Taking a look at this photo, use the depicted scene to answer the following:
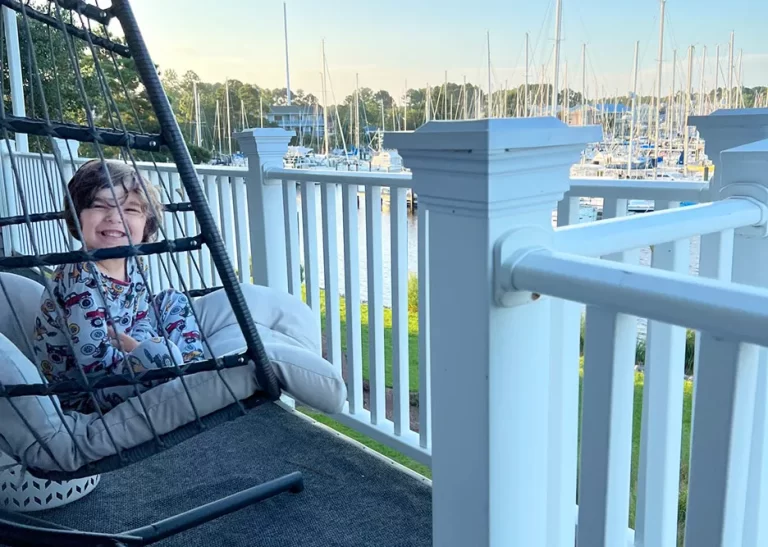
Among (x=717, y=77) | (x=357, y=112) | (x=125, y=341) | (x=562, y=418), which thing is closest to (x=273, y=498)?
(x=125, y=341)

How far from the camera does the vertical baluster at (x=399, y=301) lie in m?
2.19

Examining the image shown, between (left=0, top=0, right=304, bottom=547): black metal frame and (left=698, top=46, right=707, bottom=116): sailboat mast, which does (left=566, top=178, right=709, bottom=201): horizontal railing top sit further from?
(left=698, top=46, right=707, bottom=116): sailboat mast

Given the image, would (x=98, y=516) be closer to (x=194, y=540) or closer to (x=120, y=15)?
(x=194, y=540)

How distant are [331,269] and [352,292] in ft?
0.51

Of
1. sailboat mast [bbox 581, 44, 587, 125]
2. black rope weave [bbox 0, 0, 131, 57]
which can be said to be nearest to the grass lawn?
black rope weave [bbox 0, 0, 131, 57]

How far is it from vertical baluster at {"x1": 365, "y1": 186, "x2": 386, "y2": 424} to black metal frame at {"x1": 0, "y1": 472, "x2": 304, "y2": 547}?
1.38ft

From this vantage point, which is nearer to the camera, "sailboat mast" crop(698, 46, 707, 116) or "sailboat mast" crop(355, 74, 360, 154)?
"sailboat mast" crop(698, 46, 707, 116)

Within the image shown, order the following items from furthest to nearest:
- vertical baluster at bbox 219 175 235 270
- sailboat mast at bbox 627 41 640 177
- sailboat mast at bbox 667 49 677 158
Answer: sailboat mast at bbox 627 41 640 177, sailboat mast at bbox 667 49 677 158, vertical baluster at bbox 219 175 235 270

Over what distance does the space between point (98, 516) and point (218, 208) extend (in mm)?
1575

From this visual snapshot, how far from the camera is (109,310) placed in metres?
1.43

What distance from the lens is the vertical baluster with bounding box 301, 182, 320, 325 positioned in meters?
2.61

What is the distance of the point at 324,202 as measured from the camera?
98.0 inches

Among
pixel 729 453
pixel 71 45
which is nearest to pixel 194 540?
pixel 71 45

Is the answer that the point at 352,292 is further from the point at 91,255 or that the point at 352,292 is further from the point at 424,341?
the point at 91,255
